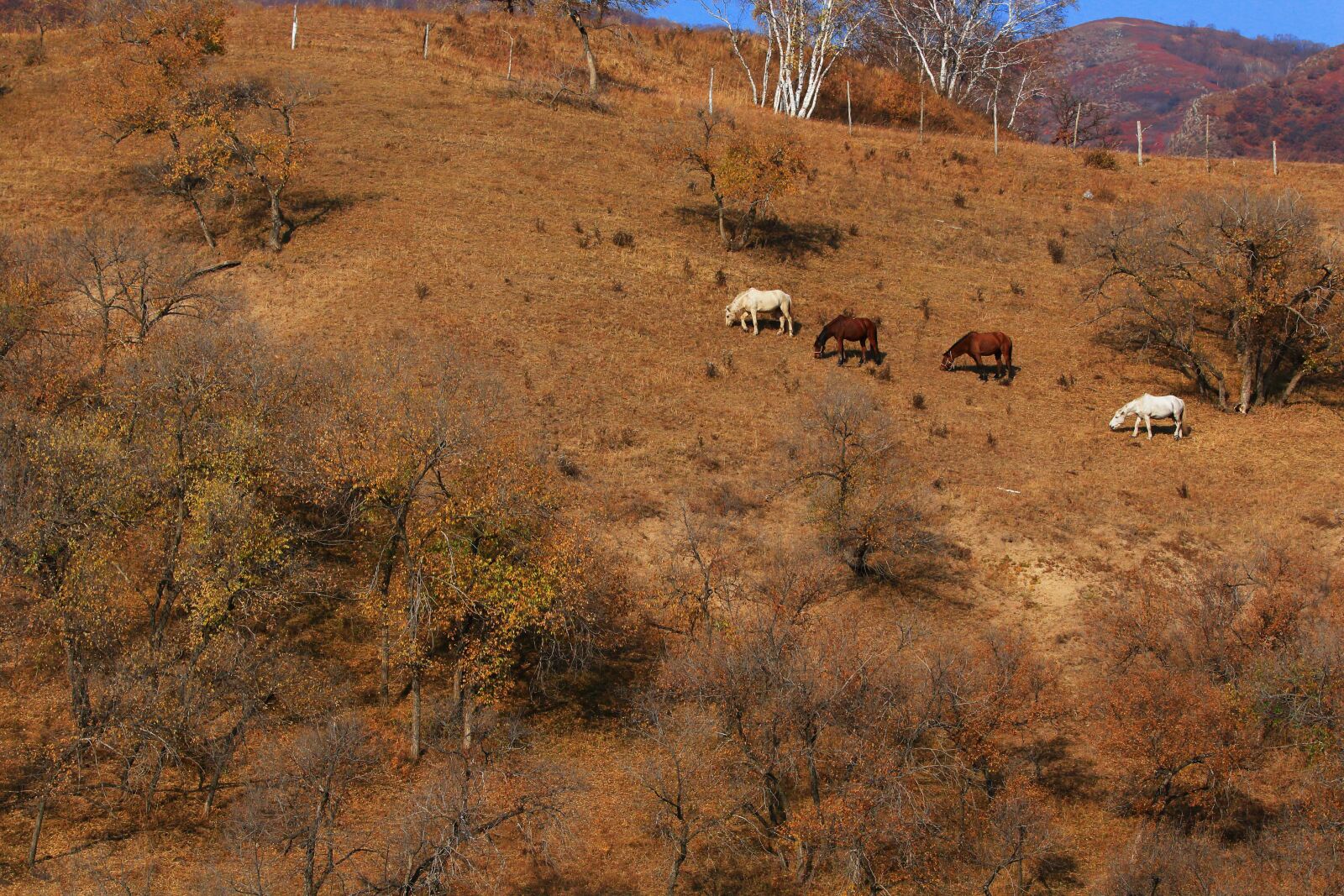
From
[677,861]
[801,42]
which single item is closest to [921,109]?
[801,42]

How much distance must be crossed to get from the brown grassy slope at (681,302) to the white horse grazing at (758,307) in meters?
0.75

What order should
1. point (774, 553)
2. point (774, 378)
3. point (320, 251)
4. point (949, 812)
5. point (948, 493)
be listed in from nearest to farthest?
point (949, 812)
point (774, 553)
point (948, 493)
point (774, 378)
point (320, 251)

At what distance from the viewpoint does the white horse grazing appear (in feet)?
127

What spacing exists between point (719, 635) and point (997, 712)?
262 inches

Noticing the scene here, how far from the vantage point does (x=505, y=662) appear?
23.7m

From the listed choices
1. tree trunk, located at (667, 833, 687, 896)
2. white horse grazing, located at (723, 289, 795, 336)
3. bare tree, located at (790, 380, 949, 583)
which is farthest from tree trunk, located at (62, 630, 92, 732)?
white horse grazing, located at (723, 289, 795, 336)

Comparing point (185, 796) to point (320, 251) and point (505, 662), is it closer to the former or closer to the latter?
point (505, 662)

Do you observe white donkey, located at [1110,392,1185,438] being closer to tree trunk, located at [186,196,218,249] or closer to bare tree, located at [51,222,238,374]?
bare tree, located at [51,222,238,374]

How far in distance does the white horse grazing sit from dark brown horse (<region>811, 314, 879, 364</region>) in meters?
1.92

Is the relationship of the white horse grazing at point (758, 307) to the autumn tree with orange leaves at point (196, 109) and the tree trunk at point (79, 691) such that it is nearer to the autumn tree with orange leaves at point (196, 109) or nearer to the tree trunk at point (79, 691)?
the autumn tree with orange leaves at point (196, 109)

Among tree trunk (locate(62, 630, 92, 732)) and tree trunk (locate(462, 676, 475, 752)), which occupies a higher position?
tree trunk (locate(62, 630, 92, 732))

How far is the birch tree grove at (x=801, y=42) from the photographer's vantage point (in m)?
62.3

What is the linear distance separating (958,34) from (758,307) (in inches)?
1725

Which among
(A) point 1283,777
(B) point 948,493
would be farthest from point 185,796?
(A) point 1283,777
